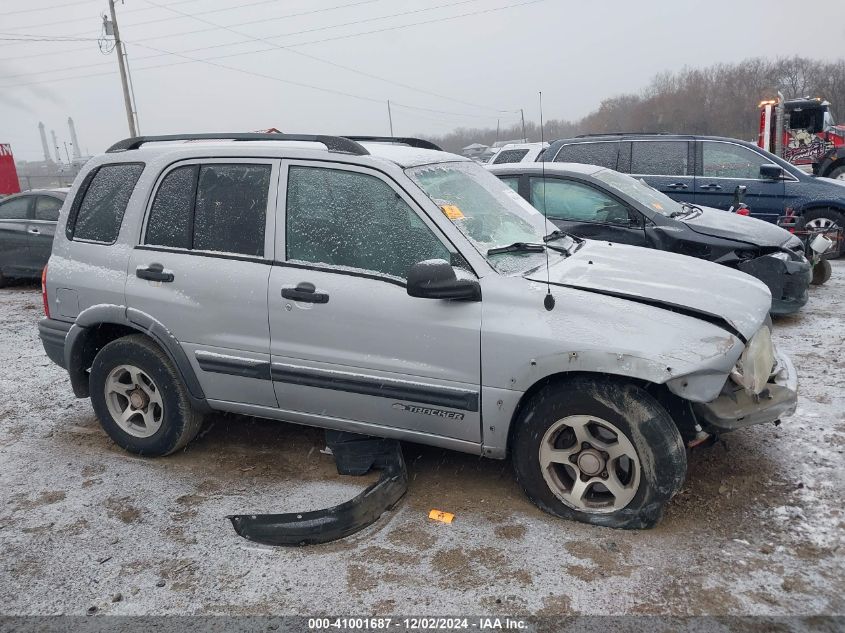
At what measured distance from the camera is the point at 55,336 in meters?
4.46

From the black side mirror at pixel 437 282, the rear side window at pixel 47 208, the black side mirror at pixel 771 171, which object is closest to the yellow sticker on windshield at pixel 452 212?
the black side mirror at pixel 437 282

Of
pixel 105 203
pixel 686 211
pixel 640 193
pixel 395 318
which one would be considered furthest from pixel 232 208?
pixel 686 211

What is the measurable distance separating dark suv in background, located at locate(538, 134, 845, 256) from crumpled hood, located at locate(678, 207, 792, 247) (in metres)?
2.10

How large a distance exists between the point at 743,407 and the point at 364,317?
1929 millimetres

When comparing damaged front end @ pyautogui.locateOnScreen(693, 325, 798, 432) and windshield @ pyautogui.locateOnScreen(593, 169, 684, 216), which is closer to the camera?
damaged front end @ pyautogui.locateOnScreen(693, 325, 798, 432)

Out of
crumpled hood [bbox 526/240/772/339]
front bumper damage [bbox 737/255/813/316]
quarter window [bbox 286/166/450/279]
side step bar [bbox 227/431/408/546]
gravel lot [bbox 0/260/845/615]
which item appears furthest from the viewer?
front bumper damage [bbox 737/255/813/316]

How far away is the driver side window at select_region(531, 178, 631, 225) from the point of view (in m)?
6.57

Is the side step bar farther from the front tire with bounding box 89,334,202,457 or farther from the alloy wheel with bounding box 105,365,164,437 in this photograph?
the alloy wheel with bounding box 105,365,164,437

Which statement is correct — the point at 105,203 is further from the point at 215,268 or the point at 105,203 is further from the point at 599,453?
the point at 599,453

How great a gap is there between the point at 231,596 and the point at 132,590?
0.47m

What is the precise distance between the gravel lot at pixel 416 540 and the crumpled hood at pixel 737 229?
219 cm

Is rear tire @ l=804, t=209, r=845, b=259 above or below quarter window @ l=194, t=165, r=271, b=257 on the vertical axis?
below

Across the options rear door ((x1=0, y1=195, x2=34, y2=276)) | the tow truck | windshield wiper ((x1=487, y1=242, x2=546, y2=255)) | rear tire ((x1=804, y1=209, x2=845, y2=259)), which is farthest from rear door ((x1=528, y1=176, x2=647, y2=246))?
the tow truck

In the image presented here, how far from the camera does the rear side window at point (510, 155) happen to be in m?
10.4
